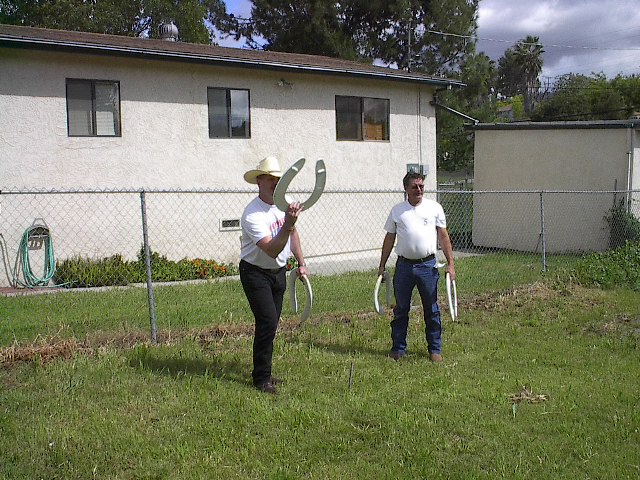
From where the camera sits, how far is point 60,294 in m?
9.23

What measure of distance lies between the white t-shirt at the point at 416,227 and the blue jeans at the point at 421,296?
13cm

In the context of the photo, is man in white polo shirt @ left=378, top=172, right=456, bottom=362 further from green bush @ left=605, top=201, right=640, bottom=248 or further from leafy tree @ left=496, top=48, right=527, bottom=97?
leafy tree @ left=496, top=48, right=527, bottom=97

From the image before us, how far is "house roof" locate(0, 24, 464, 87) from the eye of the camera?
11031 mm

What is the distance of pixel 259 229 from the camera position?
4781 mm

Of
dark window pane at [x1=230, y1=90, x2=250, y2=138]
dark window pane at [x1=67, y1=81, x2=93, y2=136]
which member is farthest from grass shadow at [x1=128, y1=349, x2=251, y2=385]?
dark window pane at [x1=230, y1=90, x2=250, y2=138]

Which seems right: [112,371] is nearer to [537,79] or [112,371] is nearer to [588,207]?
[588,207]

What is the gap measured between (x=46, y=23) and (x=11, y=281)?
15652 mm

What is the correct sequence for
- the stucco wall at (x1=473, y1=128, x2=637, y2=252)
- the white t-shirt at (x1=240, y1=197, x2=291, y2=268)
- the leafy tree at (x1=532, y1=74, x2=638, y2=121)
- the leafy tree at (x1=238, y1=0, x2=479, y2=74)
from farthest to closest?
the leafy tree at (x1=532, y1=74, x2=638, y2=121), the leafy tree at (x1=238, y1=0, x2=479, y2=74), the stucco wall at (x1=473, y1=128, x2=637, y2=252), the white t-shirt at (x1=240, y1=197, x2=291, y2=268)

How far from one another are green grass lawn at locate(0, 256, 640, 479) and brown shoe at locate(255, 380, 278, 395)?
0.23ft

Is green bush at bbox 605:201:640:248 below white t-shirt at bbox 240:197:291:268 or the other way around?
below

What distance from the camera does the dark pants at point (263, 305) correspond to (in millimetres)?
4965

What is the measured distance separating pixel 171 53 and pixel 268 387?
8810 millimetres

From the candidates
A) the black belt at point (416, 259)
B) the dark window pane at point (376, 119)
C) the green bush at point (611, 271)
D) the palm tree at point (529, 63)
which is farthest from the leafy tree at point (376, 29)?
the palm tree at point (529, 63)

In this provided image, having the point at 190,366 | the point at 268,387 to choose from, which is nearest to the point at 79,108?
the point at 190,366
